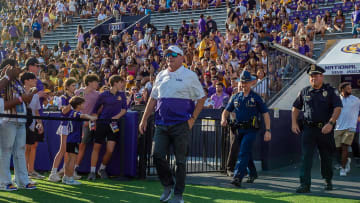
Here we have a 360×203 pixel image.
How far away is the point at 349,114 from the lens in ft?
33.5

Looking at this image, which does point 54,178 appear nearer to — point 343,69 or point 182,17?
point 343,69

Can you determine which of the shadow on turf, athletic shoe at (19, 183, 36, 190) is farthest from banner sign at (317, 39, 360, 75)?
athletic shoe at (19, 183, 36, 190)

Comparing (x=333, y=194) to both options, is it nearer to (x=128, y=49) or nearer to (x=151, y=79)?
(x=151, y=79)

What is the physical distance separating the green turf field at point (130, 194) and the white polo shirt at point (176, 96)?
1.21 meters

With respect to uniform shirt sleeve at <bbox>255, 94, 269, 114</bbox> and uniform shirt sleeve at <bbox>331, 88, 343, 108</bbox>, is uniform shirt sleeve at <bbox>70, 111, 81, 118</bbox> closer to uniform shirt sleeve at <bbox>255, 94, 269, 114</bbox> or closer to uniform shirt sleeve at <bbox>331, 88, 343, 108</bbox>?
uniform shirt sleeve at <bbox>255, 94, 269, 114</bbox>

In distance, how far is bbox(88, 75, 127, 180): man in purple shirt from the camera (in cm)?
866

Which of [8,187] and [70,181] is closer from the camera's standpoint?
[8,187]

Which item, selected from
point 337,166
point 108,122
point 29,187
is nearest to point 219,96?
point 337,166

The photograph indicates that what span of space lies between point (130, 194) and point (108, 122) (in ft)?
6.42

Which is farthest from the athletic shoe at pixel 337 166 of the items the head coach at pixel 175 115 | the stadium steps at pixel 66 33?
the stadium steps at pixel 66 33

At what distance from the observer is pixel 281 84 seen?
13062mm

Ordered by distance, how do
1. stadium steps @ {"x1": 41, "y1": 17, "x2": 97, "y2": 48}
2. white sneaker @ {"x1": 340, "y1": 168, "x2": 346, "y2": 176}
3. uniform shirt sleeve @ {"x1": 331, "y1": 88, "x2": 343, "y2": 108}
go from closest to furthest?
1. uniform shirt sleeve @ {"x1": 331, "y1": 88, "x2": 343, "y2": 108}
2. white sneaker @ {"x1": 340, "y1": 168, "x2": 346, "y2": 176}
3. stadium steps @ {"x1": 41, "y1": 17, "x2": 97, "y2": 48}

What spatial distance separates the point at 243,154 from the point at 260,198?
1.18 metres

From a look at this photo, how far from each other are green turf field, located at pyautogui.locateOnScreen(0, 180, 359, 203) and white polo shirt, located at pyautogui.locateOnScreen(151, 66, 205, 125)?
1206 mm
